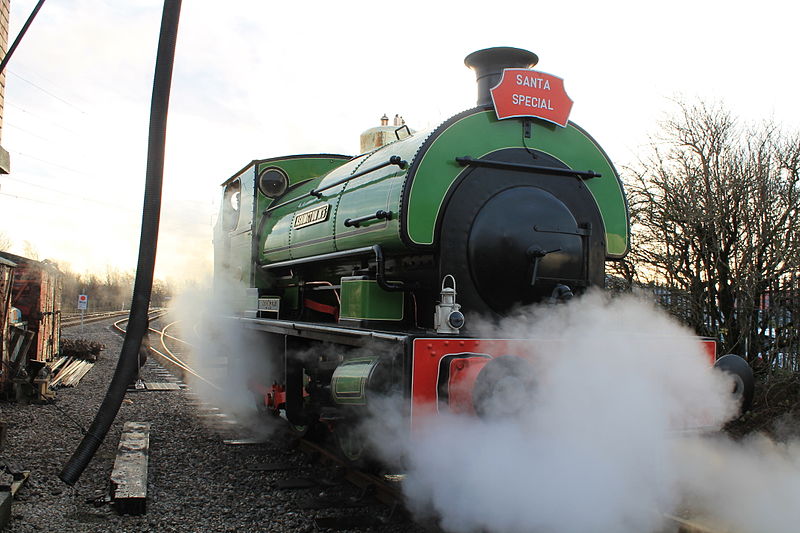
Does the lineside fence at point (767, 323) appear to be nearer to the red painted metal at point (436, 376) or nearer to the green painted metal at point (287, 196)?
the green painted metal at point (287, 196)

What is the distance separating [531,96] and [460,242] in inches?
48.4

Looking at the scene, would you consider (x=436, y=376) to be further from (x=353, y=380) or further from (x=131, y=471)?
(x=131, y=471)

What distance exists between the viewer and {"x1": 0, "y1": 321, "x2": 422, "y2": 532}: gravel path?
436cm

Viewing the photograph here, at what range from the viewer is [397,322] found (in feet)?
15.8

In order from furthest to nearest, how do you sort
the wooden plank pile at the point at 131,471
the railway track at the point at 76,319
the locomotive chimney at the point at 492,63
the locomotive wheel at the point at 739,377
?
the railway track at the point at 76,319
the locomotive chimney at the point at 492,63
the wooden plank pile at the point at 131,471
the locomotive wheel at the point at 739,377

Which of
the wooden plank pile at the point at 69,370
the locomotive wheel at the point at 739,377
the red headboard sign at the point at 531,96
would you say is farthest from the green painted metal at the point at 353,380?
the wooden plank pile at the point at 69,370

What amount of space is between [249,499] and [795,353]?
20.0 feet

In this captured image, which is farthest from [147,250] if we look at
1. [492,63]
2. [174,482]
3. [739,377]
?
[739,377]

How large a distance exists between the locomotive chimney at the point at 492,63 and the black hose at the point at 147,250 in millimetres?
2228

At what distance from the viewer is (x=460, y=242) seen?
445cm

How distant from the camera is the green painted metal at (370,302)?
15.4ft

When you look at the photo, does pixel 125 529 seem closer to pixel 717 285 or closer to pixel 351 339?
pixel 351 339

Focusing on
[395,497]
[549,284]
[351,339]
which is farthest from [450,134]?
[395,497]

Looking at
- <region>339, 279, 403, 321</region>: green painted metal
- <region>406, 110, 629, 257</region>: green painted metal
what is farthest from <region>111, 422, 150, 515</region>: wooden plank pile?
<region>406, 110, 629, 257</region>: green painted metal
